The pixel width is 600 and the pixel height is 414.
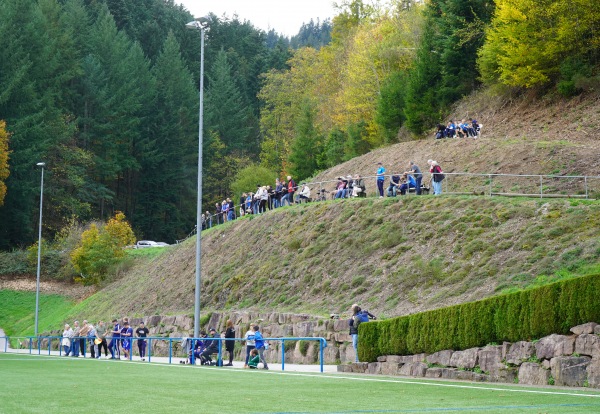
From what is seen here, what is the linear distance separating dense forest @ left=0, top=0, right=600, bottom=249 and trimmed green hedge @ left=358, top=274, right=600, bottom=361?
112 feet

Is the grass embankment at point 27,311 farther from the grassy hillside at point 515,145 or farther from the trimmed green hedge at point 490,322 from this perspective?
the trimmed green hedge at point 490,322

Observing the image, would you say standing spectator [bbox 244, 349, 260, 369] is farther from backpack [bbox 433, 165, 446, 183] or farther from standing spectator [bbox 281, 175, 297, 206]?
standing spectator [bbox 281, 175, 297, 206]

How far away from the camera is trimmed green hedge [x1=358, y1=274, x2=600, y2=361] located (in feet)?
53.4

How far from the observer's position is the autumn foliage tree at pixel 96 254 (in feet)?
212

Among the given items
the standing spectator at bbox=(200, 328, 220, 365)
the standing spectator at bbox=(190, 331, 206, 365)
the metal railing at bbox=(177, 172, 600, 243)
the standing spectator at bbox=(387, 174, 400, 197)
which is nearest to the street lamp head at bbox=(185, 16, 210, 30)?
the metal railing at bbox=(177, 172, 600, 243)

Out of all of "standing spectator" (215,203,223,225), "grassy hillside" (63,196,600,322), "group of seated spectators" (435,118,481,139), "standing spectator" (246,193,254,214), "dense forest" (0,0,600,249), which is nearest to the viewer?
"grassy hillside" (63,196,600,322)

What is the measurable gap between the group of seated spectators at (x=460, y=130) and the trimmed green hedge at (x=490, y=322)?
30.7 metres

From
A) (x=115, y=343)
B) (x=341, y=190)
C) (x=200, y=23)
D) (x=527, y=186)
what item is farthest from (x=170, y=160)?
(x=200, y=23)

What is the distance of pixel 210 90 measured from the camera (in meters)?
114

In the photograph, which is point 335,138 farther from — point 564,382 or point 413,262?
point 564,382

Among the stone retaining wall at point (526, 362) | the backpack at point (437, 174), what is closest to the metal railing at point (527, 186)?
the backpack at point (437, 174)

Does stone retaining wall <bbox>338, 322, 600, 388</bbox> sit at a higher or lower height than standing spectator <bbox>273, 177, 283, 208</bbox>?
lower

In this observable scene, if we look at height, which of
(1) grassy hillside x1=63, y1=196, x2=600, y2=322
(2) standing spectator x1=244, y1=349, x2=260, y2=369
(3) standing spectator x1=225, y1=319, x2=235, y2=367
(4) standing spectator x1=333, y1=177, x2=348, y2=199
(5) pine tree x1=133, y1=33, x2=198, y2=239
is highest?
(5) pine tree x1=133, y1=33, x2=198, y2=239

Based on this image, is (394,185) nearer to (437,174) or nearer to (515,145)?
(437,174)
